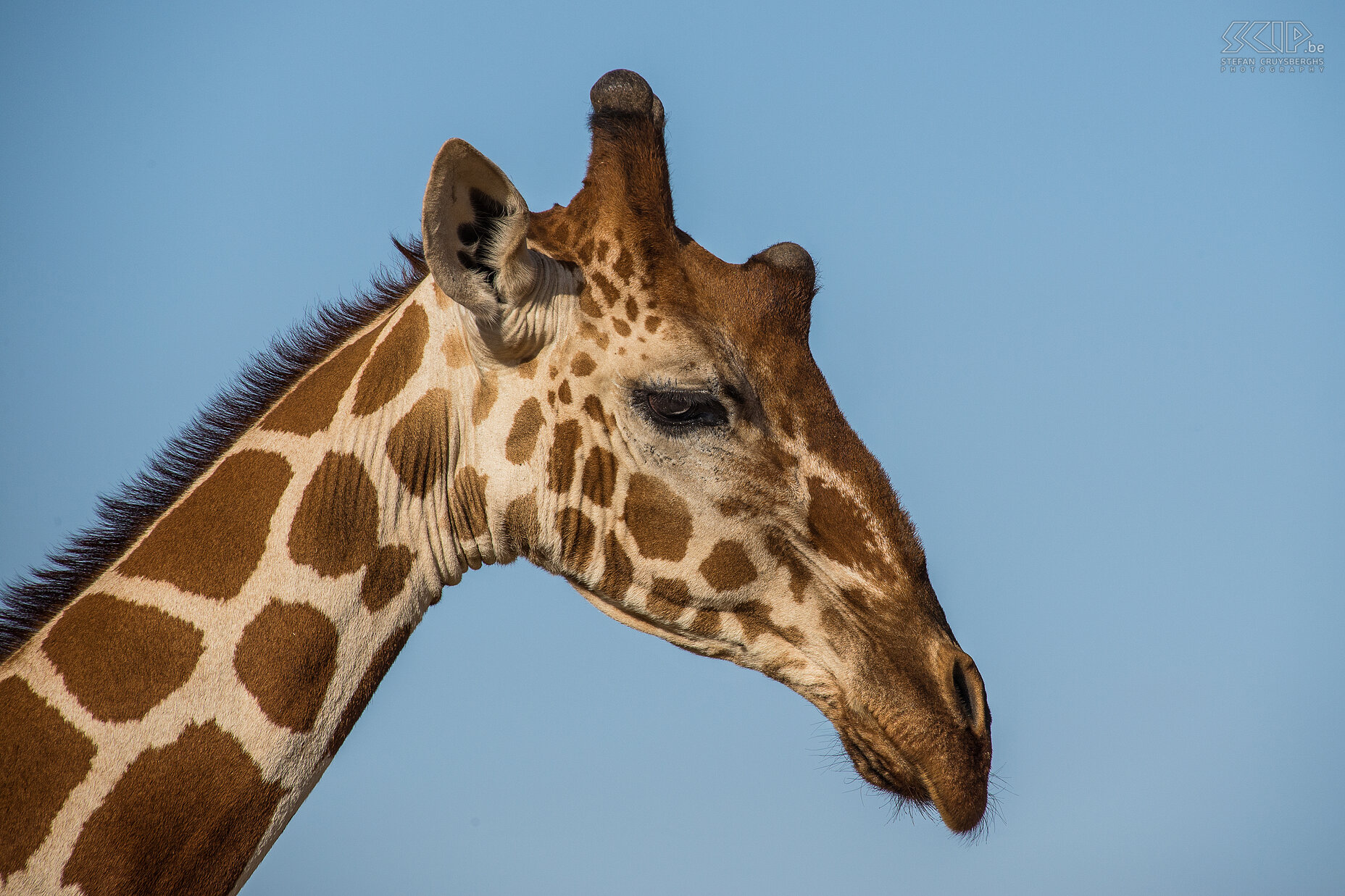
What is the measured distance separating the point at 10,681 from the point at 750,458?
102 inches

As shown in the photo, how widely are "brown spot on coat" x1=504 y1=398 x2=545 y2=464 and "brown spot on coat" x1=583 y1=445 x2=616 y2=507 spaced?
0.69 ft

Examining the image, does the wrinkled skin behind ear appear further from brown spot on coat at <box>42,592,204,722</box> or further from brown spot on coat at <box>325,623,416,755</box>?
brown spot on coat at <box>42,592,204,722</box>

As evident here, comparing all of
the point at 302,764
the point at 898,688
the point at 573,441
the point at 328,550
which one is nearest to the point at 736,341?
the point at 573,441

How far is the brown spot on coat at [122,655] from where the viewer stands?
347 cm

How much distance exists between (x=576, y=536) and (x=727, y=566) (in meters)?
0.56

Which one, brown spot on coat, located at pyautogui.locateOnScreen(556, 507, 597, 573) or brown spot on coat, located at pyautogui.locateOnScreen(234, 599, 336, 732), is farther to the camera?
brown spot on coat, located at pyautogui.locateOnScreen(556, 507, 597, 573)

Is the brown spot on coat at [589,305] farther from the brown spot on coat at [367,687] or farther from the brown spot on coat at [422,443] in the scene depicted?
the brown spot on coat at [367,687]

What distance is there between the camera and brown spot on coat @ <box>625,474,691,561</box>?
3.96m

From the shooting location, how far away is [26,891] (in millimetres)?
3275

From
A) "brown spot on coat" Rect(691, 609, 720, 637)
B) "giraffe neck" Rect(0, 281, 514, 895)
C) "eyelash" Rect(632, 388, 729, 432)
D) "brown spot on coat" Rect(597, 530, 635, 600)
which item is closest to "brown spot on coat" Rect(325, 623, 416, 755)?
"giraffe neck" Rect(0, 281, 514, 895)

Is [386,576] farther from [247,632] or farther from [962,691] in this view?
[962,691]

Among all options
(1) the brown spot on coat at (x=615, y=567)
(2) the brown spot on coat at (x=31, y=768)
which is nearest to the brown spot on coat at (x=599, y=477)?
(1) the brown spot on coat at (x=615, y=567)

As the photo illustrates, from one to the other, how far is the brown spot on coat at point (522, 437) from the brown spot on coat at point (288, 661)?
0.86 meters

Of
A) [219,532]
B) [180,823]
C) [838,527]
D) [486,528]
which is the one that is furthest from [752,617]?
[180,823]
